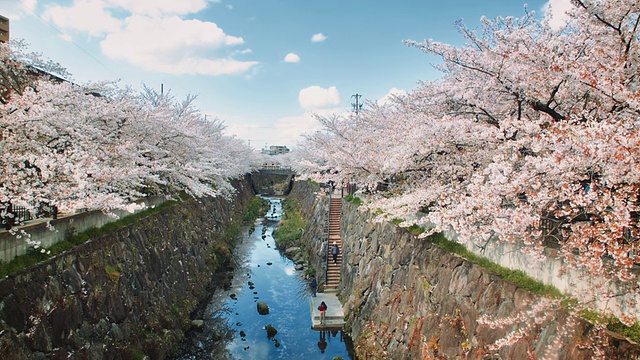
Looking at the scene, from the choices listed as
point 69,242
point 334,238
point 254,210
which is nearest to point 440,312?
point 69,242

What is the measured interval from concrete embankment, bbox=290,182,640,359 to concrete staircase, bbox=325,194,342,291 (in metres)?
1.24

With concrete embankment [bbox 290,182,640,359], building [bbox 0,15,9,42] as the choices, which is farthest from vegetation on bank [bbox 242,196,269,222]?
building [bbox 0,15,9,42]

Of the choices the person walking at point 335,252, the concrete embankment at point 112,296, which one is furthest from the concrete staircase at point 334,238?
the concrete embankment at point 112,296

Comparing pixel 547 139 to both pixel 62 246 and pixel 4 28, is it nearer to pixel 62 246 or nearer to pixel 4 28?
pixel 62 246

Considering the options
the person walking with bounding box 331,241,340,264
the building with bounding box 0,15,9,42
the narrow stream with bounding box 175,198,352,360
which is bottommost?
the narrow stream with bounding box 175,198,352,360

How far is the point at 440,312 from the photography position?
32.8 ft

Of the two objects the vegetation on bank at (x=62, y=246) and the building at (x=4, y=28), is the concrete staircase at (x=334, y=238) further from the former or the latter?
the building at (x=4, y=28)

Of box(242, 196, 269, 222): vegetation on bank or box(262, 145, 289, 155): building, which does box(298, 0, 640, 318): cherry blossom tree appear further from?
box(262, 145, 289, 155): building

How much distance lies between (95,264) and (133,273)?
8.61 feet

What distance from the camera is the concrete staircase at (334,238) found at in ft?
68.7

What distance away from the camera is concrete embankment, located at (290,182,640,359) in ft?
20.7

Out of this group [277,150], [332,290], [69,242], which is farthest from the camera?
[277,150]

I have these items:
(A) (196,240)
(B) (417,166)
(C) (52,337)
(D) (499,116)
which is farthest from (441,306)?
(A) (196,240)

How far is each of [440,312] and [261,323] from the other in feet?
35.6
